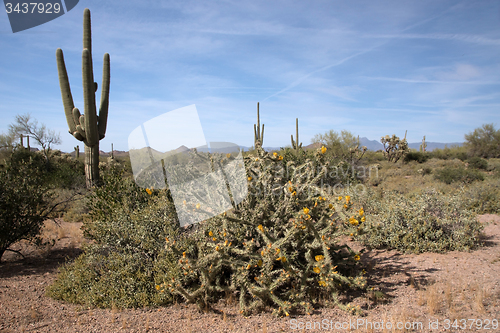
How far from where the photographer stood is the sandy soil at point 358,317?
3426 mm

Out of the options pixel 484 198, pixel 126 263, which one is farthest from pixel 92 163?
pixel 484 198

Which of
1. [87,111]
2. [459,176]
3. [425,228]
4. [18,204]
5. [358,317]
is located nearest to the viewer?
[358,317]

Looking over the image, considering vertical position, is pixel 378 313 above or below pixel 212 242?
below

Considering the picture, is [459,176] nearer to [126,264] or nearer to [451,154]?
[126,264]

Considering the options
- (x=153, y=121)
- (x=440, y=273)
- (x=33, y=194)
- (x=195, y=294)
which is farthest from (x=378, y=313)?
(x=33, y=194)

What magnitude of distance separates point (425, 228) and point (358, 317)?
121 inches

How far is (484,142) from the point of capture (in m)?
26.8

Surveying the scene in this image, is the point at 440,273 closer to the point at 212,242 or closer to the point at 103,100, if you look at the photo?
the point at 212,242

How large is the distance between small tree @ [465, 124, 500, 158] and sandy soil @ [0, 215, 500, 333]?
26420mm

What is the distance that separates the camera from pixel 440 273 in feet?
15.3

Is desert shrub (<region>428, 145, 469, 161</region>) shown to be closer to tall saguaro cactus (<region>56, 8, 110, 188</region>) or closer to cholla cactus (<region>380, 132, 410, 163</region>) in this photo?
cholla cactus (<region>380, 132, 410, 163</region>)

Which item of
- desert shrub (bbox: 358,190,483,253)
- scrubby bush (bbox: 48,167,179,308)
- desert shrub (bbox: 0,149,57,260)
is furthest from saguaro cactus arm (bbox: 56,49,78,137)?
desert shrub (bbox: 358,190,483,253)

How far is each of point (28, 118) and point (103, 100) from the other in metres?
20.7

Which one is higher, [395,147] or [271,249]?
[395,147]
